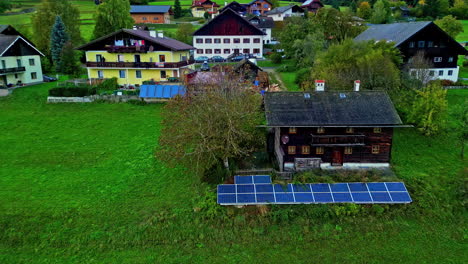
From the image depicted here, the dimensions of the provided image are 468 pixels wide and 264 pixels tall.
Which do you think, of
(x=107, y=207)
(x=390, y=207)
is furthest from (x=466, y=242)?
(x=107, y=207)

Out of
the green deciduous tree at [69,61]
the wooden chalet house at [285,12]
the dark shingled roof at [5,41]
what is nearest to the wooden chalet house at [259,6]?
the wooden chalet house at [285,12]

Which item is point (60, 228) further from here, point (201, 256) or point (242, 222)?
point (242, 222)

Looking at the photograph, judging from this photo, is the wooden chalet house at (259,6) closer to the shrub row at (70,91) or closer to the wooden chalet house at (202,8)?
the wooden chalet house at (202,8)

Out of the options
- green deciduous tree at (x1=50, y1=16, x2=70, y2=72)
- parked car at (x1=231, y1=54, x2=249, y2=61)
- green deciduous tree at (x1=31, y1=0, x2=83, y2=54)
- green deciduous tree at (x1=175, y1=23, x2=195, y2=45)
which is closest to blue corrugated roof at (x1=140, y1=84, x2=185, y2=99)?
parked car at (x1=231, y1=54, x2=249, y2=61)

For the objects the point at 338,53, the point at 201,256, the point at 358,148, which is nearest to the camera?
the point at 201,256

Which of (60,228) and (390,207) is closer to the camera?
(60,228)

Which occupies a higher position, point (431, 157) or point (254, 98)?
point (254, 98)
